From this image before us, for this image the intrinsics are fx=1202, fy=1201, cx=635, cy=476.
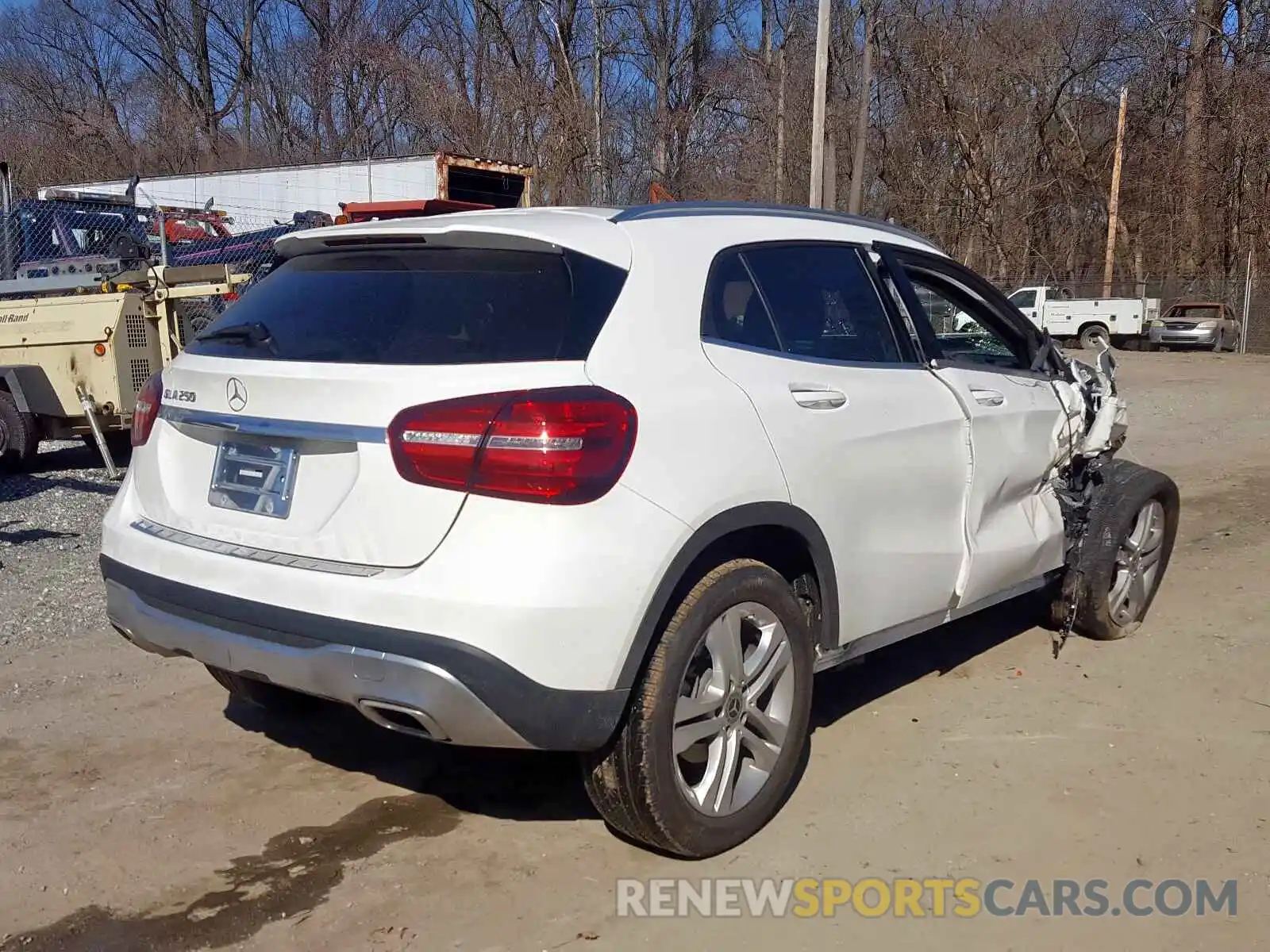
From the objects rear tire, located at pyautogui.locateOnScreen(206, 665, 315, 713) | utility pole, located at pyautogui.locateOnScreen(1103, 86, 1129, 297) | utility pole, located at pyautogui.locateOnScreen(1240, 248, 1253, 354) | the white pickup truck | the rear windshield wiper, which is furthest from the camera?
utility pole, located at pyautogui.locateOnScreen(1103, 86, 1129, 297)

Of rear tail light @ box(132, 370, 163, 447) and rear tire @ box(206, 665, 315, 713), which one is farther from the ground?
rear tail light @ box(132, 370, 163, 447)

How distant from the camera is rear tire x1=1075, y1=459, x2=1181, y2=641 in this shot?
529 centimetres

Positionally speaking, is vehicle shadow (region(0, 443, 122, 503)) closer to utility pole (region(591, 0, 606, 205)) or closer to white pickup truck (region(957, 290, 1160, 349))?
utility pole (region(591, 0, 606, 205))

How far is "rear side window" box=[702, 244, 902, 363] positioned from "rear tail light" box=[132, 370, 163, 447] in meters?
1.72

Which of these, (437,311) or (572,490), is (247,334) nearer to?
(437,311)

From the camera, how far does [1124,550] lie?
18.0ft

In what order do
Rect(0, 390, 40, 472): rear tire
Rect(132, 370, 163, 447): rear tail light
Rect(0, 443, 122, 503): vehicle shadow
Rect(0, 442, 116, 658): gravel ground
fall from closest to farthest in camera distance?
Rect(132, 370, 163, 447): rear tail light → Rect(0, 442, 116, 658): gravel ground → Rect(0, 443, 122, 503): vehicle shadow → Rect(0, 390, 40, 472): rear tire

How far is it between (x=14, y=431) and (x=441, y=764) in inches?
283

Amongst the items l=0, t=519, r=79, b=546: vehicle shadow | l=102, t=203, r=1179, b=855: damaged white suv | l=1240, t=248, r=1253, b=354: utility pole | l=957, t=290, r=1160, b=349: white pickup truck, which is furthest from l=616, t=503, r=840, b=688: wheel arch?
l=1240, t=248, r=1253, b=354: utility pole

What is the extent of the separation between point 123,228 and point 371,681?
14.1 m

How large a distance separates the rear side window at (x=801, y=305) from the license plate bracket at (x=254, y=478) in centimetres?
122

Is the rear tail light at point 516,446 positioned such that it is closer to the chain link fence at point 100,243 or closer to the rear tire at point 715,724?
the rear tire at point 715,724

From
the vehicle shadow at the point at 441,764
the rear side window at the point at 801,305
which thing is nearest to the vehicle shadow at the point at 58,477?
the vehicle shadow at the point at 441,764

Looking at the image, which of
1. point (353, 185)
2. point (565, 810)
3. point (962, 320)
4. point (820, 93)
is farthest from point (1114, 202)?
point (565, 810)
